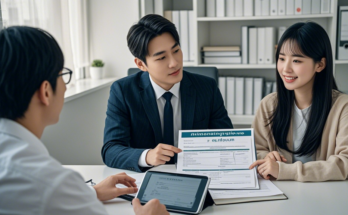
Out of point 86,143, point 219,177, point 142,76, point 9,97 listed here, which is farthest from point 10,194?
point 86,143

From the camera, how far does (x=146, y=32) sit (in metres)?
1.66

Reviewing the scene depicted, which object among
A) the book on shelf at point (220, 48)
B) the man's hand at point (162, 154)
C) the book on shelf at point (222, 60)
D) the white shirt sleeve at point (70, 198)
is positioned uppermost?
the book on shelf at point (220, 48)

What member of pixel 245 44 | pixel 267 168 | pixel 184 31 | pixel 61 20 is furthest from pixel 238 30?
pixel 267 168

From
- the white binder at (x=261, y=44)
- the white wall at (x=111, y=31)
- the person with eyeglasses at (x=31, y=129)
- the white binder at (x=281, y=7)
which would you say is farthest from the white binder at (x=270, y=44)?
the person with eyeglasses at (x=31, y=129)

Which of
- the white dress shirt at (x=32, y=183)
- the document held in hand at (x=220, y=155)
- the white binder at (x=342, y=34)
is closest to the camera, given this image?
the white dress shirt at (x=32, y=183)

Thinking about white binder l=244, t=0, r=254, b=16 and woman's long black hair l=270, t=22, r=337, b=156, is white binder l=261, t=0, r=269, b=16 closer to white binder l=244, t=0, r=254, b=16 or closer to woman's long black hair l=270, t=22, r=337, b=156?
white binder l=244, t=0, r=254, b=16

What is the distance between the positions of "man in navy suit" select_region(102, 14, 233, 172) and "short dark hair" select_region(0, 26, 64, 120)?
29.8 inches

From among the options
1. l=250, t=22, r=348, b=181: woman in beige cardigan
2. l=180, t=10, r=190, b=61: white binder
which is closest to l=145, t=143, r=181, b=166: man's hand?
l=250, t=22, r=348, b=181: woman in beige cardigan

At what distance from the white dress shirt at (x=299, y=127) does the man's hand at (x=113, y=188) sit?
0.83m

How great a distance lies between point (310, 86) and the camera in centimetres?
173

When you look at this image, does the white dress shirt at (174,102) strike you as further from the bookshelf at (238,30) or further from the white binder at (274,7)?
the white binder at (274,7)

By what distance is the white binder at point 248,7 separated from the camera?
284 cm

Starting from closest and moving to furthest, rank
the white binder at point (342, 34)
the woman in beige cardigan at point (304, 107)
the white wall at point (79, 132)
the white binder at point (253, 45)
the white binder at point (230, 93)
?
the woman in beige cardigan at point (304, 107)
the white wall at point (79, 132)
the white binder at point (342, 34)
the white binder at point (253, 45)
the white binder at point (230, 93)

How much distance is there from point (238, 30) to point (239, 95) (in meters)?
0.58
